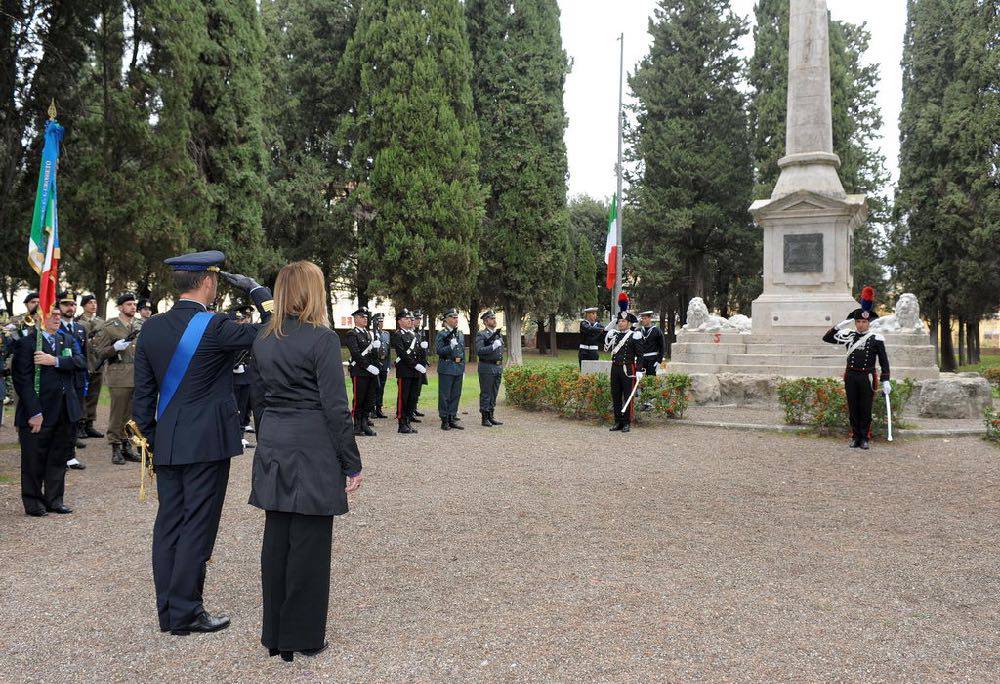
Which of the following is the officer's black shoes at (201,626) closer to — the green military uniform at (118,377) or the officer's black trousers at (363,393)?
the green military uniform at (118,377)

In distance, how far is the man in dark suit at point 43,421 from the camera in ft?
20.3

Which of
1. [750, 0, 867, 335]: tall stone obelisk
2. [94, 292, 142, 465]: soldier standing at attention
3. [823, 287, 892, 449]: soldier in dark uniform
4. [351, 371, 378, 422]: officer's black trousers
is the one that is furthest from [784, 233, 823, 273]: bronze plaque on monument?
[94, 292, 142, 465]: soldier standing at attention

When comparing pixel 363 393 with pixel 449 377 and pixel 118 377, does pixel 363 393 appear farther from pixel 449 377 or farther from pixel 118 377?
pixel 118 377

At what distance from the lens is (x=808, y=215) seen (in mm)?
16094

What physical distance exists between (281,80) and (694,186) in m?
18.9

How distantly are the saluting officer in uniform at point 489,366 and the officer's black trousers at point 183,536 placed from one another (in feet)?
27.1

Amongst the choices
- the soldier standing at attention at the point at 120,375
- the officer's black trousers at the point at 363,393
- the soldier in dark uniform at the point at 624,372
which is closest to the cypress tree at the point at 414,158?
the officer's black trousers at the point at 363,393

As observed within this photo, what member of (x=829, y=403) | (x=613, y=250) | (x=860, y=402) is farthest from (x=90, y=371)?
(x=613, y=250)

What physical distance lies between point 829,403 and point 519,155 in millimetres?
22515

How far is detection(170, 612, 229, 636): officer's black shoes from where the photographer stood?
379cm

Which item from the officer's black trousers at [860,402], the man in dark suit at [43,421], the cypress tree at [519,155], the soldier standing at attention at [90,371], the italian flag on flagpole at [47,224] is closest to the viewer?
the man in dark suit at [43,421]

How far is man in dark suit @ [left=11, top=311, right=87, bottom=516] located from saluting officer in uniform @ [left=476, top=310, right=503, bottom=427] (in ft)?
21.5

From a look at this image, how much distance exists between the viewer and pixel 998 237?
23828 millimetres

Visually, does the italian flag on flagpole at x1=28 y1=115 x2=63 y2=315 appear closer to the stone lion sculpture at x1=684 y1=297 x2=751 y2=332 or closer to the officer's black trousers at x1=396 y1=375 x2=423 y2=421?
the officer's black trousers at x1=396 y1=375 x2=423 y2=421
